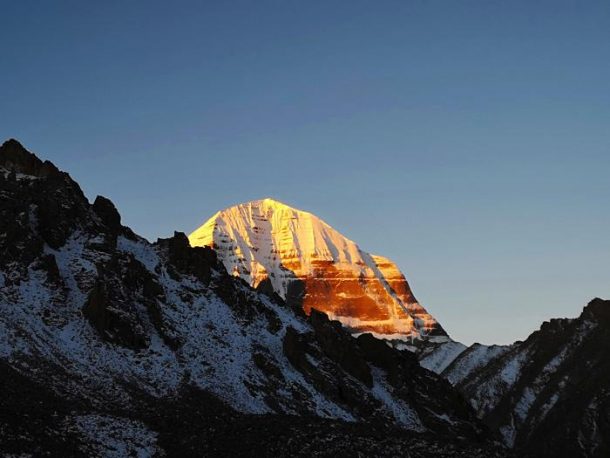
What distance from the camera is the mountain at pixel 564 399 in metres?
154

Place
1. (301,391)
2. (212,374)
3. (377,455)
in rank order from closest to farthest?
(377,455) → (212,374) → (301,391)

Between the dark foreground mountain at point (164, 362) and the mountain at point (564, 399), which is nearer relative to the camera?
the dark foreground mountain at point (164, 362)

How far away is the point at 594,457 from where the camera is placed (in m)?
147

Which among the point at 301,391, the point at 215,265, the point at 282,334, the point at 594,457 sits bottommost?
the point at 594,457

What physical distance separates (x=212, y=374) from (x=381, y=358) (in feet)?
97.9

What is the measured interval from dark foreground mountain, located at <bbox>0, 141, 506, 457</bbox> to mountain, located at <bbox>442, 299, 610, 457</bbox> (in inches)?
2198

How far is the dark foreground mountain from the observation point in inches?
2210

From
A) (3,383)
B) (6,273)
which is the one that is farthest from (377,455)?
(6,273)

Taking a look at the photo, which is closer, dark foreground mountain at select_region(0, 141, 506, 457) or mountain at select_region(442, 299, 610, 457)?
dark foreground mountain at select_region(0, 141, 506, 457)

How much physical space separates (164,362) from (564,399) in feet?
370

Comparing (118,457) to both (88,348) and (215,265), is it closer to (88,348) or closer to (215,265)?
(88,348)

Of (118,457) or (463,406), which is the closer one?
(118,457)

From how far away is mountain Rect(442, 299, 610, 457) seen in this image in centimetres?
15388

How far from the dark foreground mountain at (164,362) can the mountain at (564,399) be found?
55.8 metres
